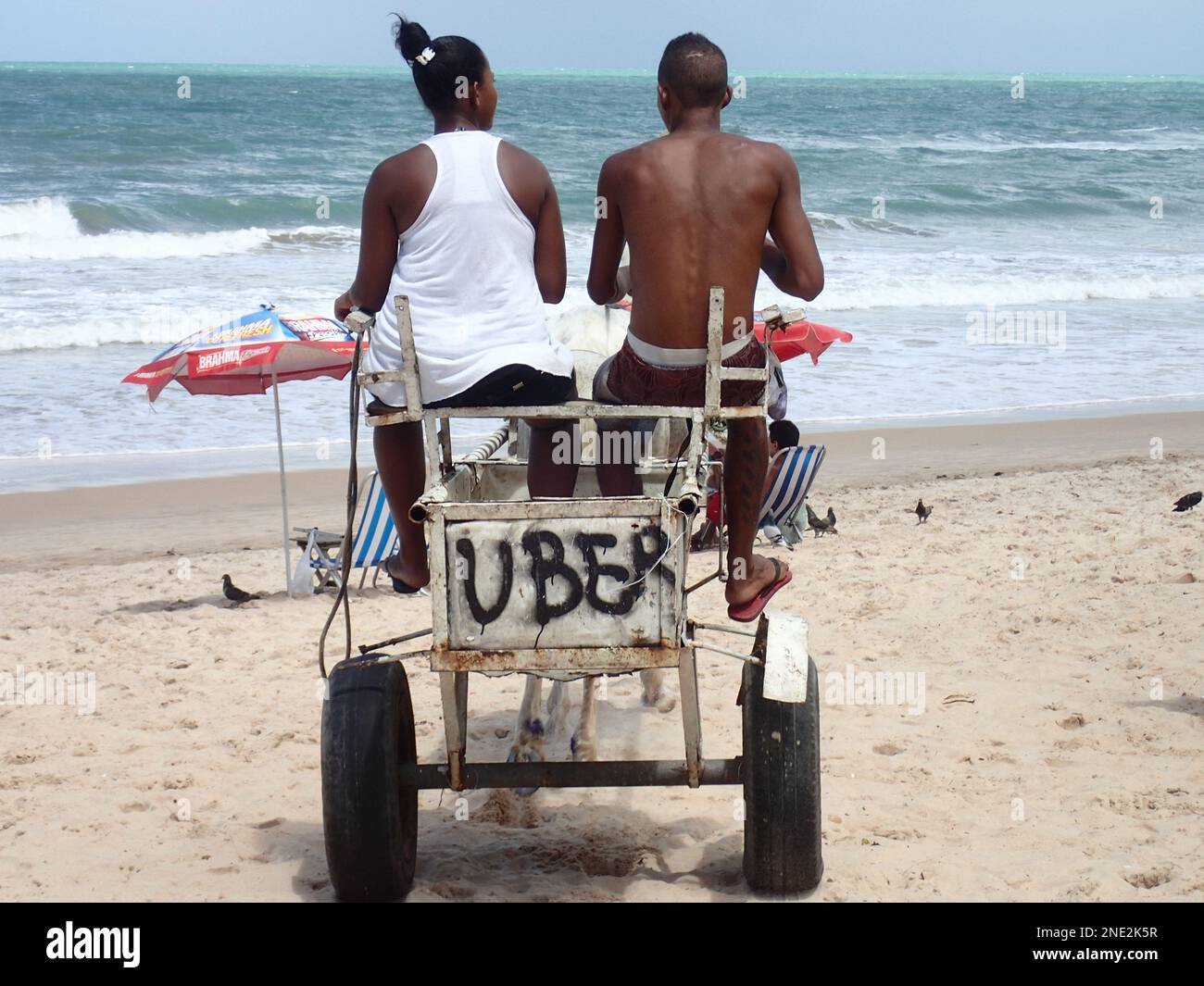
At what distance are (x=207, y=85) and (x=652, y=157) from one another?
66.9m

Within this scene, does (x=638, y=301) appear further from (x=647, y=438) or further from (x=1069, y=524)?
(x=1069, y=524)

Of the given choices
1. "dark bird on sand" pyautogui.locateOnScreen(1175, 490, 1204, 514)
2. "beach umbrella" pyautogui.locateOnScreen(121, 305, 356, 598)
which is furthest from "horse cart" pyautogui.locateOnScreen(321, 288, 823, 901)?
"dark bird on sand" pyautogui.locateOnScreen(1175, 490, 1204, 514)

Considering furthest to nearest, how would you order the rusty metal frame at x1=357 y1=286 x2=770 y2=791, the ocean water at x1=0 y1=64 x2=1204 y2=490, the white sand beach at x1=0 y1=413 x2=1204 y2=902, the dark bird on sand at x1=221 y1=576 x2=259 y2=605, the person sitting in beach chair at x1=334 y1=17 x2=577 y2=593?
the ocean water at x1=0 y1=64 x2=1204 y2=490 → the dark bird on sand at x1=221 y1=576 x2=259 y2=605 → the white sand beach at x1=0 y1=413 x2=1204 y2=902 → the person sitting in beach chair at x1=334 y1=17 x2=577 y2=593 → the rusty metal frame at x1=357 y1=286 x2=770 y2=791

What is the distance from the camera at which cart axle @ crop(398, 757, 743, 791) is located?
338 cm

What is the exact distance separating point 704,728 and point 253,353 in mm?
3542

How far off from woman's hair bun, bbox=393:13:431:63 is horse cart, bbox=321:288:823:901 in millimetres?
765

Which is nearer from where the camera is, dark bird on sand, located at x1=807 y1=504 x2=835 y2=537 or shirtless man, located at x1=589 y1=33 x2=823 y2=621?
shirtless man, located at x1=589 y1=33 x2=823 y2=621

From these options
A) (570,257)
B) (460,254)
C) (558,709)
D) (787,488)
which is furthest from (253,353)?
(570,257)

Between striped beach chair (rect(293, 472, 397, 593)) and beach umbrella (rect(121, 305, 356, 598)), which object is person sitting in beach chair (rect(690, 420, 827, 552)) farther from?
beach umbrella (rect(121, 305, 356, 598))

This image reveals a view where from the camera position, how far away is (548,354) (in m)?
3.62

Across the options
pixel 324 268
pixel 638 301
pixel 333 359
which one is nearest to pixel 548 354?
pixel 638 301

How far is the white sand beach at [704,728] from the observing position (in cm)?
395

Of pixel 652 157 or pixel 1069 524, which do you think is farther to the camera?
pixel 1069 524

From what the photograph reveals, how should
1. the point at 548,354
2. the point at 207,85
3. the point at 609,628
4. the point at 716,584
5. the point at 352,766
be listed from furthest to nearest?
1. the point at 207,85
2. the point at 716,584
3. the point at 548,354
4. the point at 352,766
5. the point at 609,628
